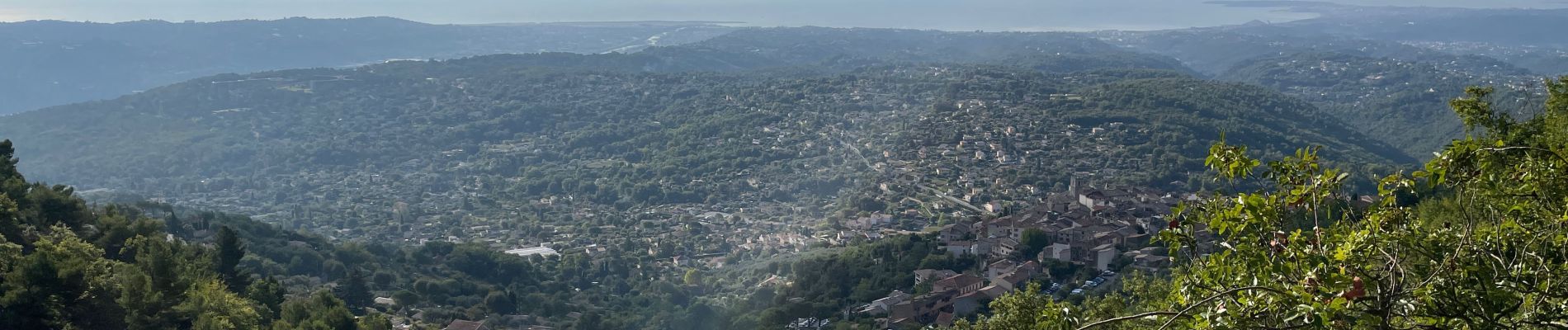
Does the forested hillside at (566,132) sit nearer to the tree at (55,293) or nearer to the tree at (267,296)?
the tree at (267,296)

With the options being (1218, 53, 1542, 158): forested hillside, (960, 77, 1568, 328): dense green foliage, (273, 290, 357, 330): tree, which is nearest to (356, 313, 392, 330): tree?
(273, 290, 357, 330): tree

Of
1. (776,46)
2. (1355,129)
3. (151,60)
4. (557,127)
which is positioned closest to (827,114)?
(557,127)

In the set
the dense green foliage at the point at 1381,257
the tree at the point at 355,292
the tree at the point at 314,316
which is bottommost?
the tree at the point at 355,292

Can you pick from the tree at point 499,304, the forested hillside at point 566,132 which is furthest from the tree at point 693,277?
the forested hillside at point 566,132

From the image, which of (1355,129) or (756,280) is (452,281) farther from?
(1355,129)

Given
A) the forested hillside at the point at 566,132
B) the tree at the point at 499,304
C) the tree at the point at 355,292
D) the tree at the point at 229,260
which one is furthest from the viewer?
the forested hillside at the point at 566,132

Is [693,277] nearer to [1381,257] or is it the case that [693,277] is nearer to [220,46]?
[1381,257]

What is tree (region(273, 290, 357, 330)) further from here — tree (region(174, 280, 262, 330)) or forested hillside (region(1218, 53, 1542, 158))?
forested hillside (region(1218, 53, 1542, 158))
